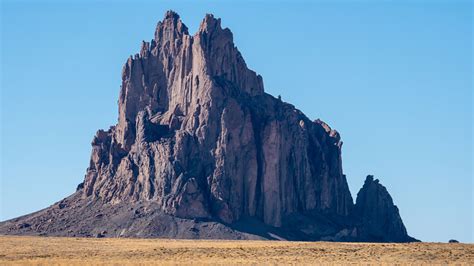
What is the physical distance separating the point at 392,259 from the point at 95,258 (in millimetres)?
41585

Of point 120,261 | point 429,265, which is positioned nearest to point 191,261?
point 120,261

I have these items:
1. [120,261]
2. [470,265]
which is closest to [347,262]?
[470,265]

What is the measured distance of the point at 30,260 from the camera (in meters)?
175

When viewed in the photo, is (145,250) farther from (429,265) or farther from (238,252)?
(429,265)

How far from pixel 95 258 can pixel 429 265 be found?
154ft

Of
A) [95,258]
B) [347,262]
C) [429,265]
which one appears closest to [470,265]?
[429,265]

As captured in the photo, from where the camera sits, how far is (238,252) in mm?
188875

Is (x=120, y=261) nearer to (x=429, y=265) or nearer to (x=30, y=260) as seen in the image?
(x=30, y=260)

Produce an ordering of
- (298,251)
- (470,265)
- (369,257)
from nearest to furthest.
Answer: (470,265) < (369,257) < (298,251)

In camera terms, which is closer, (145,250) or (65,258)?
(65,258)

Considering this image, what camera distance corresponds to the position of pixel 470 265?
166 metres

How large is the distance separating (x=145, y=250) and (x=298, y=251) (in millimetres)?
24370

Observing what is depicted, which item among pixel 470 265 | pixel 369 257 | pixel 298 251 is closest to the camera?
pixel 470 265

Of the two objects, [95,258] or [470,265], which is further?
[95,258]
